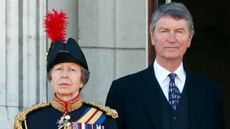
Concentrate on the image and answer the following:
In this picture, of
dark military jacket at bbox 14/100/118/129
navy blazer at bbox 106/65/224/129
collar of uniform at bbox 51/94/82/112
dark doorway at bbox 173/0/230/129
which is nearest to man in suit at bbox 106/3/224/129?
navy blazer at bbox 106/65/224/129

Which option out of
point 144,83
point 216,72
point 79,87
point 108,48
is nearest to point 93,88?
point 108,48

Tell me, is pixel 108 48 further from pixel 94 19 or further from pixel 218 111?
pixel 218 111

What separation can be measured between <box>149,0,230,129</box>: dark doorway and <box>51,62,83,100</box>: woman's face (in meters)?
4.58

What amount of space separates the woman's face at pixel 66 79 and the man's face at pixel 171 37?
476 millimetres

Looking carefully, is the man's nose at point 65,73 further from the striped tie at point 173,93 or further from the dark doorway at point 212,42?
the dark doorway at point 212,42

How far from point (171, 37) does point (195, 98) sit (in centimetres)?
37

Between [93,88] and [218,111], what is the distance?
160cm

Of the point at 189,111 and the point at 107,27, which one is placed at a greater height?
the point at 107,27

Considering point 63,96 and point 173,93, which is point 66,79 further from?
point 173,93

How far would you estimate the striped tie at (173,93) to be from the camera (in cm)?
345

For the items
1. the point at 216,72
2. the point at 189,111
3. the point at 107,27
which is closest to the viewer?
the point at 189,111

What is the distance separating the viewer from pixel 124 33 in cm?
498

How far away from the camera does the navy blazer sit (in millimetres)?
3461

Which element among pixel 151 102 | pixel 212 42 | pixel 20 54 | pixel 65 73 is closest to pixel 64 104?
pixel 65 73
